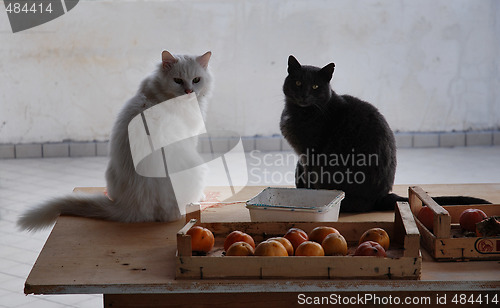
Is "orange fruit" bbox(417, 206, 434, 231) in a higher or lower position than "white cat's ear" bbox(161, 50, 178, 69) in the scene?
lower

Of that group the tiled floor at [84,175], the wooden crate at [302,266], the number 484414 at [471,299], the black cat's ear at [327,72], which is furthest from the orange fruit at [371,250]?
the tiled floor at [84,175]

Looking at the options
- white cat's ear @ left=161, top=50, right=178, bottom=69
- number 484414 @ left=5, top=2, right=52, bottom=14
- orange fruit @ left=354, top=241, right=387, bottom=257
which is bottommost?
orange fruit @ left=354, top=241, right=387, bottom=257

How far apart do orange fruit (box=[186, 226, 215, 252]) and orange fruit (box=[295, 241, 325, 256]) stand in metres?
0.25

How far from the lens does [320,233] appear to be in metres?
1.57

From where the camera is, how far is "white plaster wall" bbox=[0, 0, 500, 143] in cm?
527

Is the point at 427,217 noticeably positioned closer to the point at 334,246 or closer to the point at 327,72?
the point at 334,246

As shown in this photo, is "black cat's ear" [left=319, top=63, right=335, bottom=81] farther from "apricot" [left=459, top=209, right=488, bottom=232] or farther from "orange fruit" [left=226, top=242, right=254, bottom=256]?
"orange fruit" [left=226, top=242, right=254, bottom=256]

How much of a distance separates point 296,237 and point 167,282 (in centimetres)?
37

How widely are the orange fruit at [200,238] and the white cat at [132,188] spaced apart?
1.49 feet

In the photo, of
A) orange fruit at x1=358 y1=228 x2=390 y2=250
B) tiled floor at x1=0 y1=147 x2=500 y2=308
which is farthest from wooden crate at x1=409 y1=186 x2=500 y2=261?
tiled floor at x1=0 y1=147 x2=500 y2=308

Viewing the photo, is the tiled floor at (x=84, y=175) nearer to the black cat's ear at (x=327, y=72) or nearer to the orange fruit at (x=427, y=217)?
the black cat's ear at (x=327, y=72)

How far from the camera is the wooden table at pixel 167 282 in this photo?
4.55 ft

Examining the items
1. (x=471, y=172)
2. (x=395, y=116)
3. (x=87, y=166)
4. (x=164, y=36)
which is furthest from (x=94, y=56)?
(x=471, y=172)

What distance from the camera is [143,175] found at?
1999 millimetres
